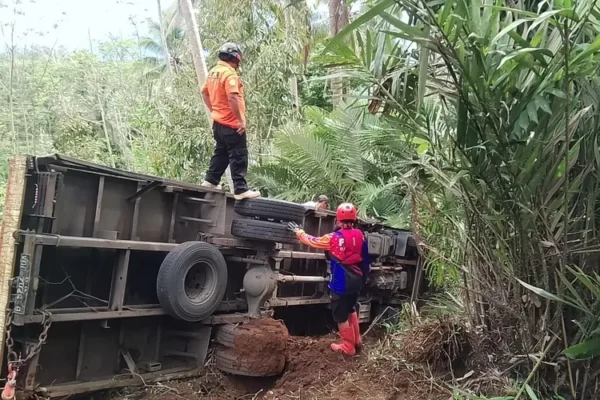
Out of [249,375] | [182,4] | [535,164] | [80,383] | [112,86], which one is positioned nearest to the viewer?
[535,164]

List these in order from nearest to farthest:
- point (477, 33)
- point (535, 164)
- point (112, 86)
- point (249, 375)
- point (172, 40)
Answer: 1. point (477, 33)
2. point (535, 164)
3. point (249, 375)
4. point (112, 86)
5. point (172, 40)

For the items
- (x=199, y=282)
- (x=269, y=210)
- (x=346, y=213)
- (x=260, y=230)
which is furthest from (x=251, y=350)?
(x=346, y=213)

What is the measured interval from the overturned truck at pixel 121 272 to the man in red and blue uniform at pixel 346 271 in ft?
1.41

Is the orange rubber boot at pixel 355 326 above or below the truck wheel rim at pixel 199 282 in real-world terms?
below

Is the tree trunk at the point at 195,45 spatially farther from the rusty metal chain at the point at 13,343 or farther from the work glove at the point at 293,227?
the rusty metal chain at the point at 13,343

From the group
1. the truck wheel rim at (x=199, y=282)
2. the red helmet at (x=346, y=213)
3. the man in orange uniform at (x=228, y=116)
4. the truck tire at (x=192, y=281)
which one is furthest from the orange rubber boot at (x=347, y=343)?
the man in orange uniform at (x=228, y=116)

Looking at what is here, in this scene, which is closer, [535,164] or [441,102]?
[535,164]

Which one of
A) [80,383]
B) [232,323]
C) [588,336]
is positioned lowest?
[80,383]

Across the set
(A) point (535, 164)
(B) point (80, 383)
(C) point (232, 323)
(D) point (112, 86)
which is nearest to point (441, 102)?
(A) point (535, 164)

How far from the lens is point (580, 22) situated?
313 centimetres

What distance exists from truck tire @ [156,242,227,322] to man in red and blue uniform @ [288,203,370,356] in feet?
4.13

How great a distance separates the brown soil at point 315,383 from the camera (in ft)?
16.5

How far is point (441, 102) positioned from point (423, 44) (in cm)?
123

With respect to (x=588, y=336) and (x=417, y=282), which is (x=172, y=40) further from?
(x=588, y=336)
